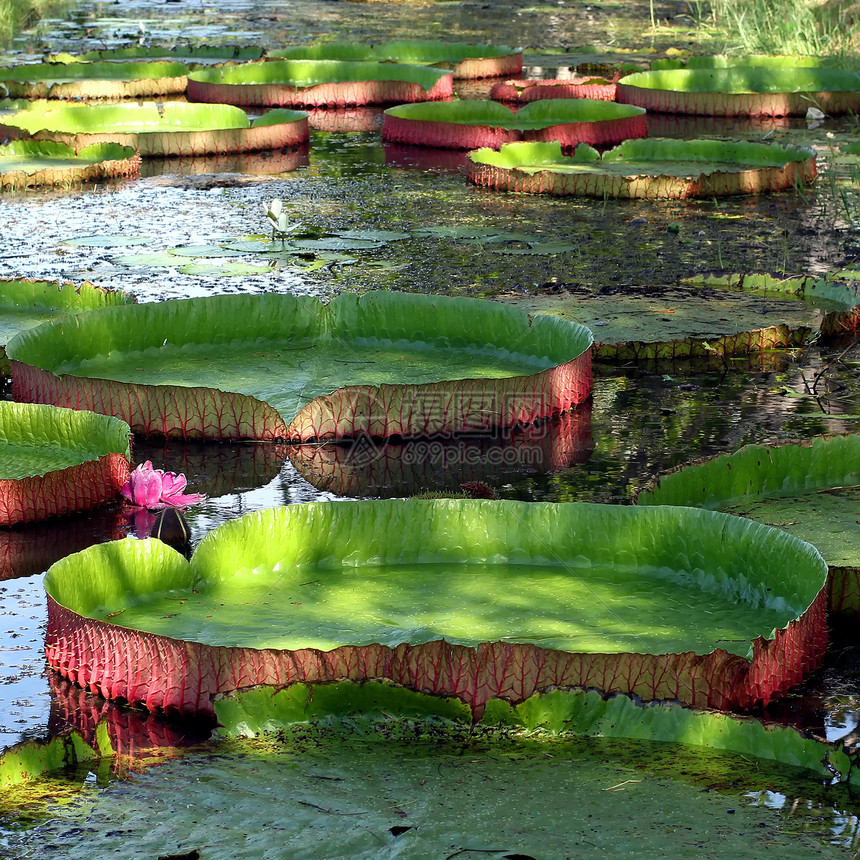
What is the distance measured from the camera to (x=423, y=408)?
4695 millimetres

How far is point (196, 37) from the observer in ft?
62.3

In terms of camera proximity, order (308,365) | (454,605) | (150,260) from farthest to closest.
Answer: (150,260)
(308,365)
(454,605)

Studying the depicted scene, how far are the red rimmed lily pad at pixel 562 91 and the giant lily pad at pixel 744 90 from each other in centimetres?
14

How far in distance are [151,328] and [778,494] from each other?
2437 mm

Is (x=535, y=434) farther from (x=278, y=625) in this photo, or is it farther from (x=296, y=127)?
(x=296, y=127)

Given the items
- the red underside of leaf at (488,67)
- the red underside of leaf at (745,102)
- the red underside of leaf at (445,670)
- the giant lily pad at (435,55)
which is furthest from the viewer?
the red underside of leaf at (488,67)

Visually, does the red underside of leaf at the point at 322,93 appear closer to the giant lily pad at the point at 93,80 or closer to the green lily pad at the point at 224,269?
the giant lily pad at the point at 93,80

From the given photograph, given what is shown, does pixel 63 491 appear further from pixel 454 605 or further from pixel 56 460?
pixel 454 605

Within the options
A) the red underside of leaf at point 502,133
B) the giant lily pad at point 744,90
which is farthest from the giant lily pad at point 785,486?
the giant lily pad at point 744,90

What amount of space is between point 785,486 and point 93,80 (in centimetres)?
1121

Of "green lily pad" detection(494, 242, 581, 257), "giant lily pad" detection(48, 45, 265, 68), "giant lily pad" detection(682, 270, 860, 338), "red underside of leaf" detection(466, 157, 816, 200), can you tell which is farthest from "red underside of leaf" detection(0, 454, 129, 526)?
"giant lily pad" detection(48, 45, 265, 68)

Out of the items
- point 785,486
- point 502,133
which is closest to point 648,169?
point 502,133

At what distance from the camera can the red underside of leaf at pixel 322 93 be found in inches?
516

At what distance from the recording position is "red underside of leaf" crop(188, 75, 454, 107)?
13117 millimetres
